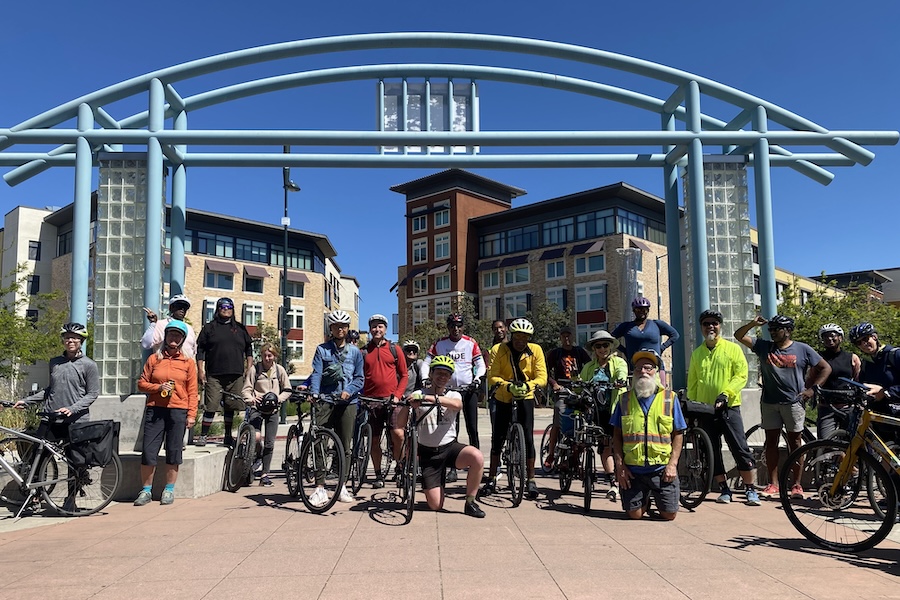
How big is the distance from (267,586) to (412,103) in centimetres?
696

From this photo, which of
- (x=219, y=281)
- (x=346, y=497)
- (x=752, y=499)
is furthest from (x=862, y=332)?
(x=219, y=281)

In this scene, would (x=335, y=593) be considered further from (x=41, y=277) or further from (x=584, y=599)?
(x=41, y=277)

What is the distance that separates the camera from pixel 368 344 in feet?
26.0

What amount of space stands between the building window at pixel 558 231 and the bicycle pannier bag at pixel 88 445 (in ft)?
157

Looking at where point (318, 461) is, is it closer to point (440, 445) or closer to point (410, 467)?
point (410, 467)

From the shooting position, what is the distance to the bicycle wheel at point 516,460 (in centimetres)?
655

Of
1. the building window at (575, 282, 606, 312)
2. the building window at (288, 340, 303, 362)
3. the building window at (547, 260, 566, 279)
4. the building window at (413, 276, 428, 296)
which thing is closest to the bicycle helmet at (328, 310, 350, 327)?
the building window at (575, 282, 606, 312)

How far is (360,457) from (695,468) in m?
3.52

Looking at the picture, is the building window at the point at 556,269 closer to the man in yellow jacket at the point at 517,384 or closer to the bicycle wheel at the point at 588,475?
the man in yellow jacket at the point at 517,384

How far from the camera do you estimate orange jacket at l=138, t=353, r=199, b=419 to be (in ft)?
22.9

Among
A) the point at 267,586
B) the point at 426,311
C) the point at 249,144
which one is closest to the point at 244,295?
the point at 426,311

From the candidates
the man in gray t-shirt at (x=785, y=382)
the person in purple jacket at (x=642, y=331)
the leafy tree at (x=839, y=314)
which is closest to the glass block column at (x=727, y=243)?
the person in purple jacket at (x=642, y=331)

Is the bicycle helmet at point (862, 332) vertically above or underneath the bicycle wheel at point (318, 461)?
above

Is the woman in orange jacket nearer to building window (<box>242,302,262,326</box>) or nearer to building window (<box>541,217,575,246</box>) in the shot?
building window (<box>541,217,575,246</box>)
